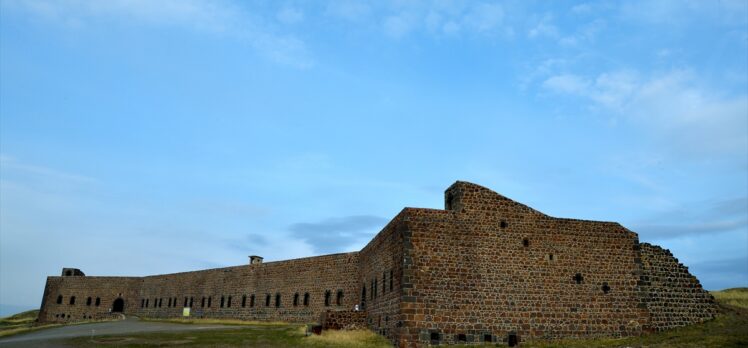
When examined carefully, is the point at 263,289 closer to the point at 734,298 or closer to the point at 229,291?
the point at 229,291

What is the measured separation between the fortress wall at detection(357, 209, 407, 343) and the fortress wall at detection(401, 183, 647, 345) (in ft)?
2.28

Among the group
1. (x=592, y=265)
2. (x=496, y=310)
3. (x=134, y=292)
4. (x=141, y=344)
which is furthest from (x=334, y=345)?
(x=134, y=292)

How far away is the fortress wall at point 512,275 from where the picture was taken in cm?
1870

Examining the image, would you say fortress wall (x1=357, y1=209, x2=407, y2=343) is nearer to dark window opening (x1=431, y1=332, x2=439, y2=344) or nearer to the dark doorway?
dark window opening (x1=431, y1=332, x2=439, y2=344)

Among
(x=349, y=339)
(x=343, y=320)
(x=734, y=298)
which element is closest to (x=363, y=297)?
(x=343, y=320)

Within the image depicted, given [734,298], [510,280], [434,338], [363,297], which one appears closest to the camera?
[434,338]

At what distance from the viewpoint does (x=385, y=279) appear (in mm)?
21266

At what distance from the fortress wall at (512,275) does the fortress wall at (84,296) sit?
41425 millimetres

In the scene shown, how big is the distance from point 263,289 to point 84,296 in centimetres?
2663

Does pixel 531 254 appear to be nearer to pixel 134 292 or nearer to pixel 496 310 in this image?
pixel 496 310

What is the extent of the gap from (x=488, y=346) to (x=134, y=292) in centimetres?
4303

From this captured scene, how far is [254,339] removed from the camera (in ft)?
69.1

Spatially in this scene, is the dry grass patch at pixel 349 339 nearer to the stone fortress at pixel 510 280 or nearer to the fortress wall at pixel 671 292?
the stone fortress at pixel 510 280

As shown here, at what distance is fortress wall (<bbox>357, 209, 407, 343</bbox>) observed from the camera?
1914 cm
